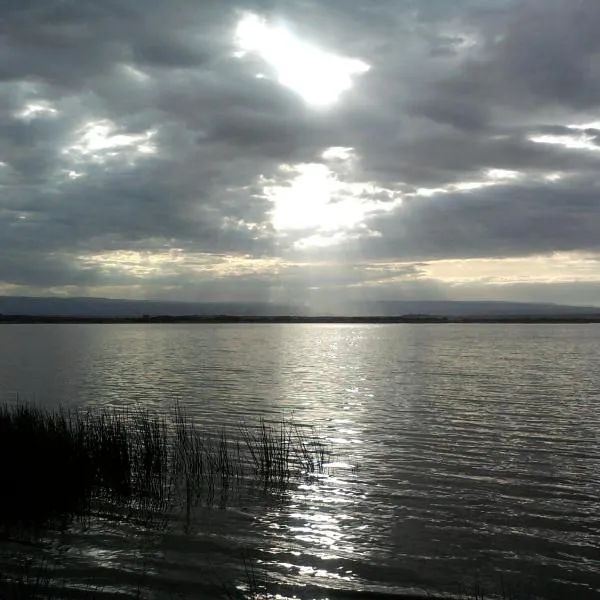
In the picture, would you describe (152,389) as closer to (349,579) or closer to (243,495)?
(243,495)

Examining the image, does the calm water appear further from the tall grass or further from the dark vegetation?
the tall grass

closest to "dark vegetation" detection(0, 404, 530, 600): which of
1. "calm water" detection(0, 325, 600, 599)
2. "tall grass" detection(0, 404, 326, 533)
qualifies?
"tall grass" detection(0, 404, 326, 533)

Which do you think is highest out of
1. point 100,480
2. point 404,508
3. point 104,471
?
point 104,471

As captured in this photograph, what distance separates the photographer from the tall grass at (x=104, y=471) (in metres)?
13.3

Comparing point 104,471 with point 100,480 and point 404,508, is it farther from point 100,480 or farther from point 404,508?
point 404,508

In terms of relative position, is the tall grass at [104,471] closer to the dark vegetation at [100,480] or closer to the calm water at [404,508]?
→ the dark vegetation at [100,480]

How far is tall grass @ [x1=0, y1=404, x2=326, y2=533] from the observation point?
13.3 m

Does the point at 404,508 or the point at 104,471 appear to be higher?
the point at 104,471

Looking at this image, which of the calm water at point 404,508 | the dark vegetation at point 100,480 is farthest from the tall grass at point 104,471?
the calm water at point 404,508

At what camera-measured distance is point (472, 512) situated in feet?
43.9

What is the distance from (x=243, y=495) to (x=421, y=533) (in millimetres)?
4540

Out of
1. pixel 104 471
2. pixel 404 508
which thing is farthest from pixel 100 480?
pixel 404 508

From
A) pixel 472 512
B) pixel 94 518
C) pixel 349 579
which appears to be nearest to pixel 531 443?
pixel 472 512

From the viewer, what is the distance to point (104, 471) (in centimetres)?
1512
